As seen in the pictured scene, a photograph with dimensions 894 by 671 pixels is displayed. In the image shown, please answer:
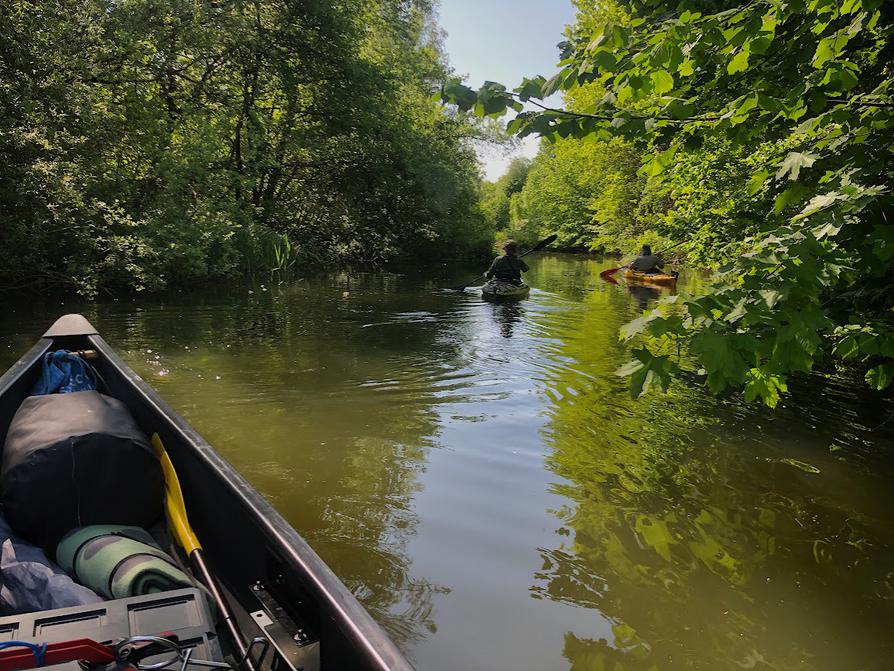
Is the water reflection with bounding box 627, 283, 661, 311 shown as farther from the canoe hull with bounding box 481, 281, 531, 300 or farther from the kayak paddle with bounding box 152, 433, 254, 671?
the kayak paddle with bounding box 152, 433, 254, 671

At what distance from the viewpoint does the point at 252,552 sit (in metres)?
2.24

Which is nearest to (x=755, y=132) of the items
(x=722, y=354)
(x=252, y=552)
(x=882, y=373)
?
(x=882, y=373)

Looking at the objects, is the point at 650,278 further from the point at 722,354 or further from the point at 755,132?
the point at 722,354

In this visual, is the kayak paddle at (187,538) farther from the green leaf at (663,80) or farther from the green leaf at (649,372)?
the green leaf at (663,80)

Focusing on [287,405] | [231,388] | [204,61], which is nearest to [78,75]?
[204,61]

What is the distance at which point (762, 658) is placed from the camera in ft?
8.87

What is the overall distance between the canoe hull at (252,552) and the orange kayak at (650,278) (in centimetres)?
1672

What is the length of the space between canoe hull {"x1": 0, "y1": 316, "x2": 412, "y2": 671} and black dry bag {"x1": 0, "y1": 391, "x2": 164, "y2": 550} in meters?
0.22

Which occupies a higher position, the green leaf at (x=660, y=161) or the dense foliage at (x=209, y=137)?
the dense foliage at (x=209, y=137)

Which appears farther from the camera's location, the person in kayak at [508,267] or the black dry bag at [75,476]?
the person in kayak at [508,267]

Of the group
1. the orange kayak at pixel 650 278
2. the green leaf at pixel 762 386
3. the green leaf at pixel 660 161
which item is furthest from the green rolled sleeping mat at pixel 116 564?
the orange kayak at pixel 650 278

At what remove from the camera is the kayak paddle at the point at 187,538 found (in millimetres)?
1993

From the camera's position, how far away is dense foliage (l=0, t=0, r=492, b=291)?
10961 millimetres

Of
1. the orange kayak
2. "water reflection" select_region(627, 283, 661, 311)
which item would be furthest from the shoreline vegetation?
"water reflection" select_region(627, 283, 661, 311)
